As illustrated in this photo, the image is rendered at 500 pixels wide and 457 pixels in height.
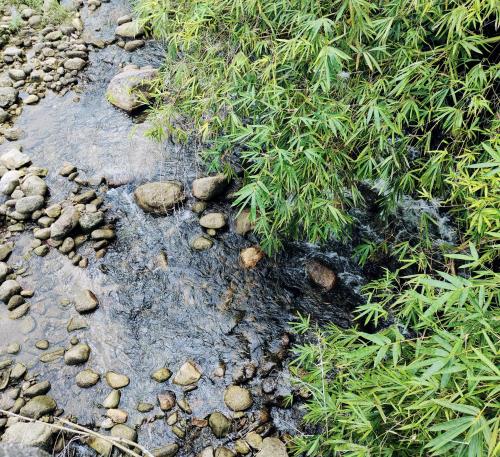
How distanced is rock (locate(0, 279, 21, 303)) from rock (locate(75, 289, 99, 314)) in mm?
596

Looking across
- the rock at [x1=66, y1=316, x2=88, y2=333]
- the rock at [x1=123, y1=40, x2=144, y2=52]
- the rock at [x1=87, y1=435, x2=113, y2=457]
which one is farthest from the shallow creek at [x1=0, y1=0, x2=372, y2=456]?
the rock at [x1=123, y1=40, x2=144, y2=52]

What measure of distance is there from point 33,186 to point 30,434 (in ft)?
9.15

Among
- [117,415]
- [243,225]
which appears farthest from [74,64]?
[117,415]

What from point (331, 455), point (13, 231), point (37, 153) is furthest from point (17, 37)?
point (331, 455)

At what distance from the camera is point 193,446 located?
3.00 meters

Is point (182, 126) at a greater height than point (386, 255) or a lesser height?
greater

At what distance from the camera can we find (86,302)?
12.4 ft

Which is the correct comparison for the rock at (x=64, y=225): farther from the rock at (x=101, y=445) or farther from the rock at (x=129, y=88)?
the rock at (x=101, y=445)

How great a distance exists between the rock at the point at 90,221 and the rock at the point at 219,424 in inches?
92.3

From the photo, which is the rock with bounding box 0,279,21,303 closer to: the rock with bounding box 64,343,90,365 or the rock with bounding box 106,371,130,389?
the rock with bounding box 64,343,90,365

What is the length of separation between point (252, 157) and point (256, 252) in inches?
46.2

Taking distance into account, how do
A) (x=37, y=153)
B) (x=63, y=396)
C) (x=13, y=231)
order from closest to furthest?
(x=63, y=396) < (x=13, y=231) < (x=37, y=153)

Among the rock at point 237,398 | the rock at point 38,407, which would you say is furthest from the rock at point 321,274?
the rock at point 38,407

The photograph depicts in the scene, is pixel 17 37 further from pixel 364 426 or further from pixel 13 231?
pixel 364 426
